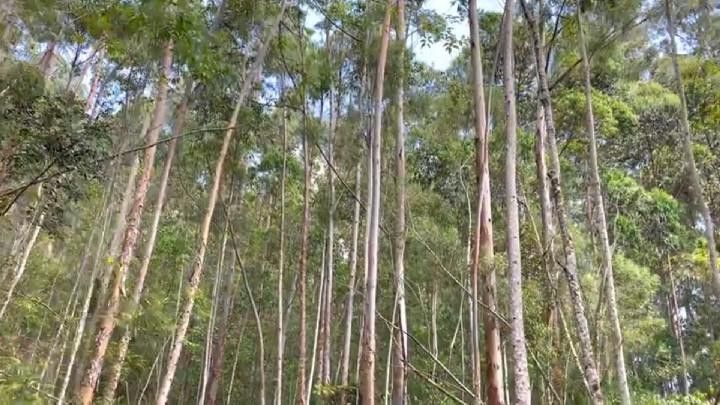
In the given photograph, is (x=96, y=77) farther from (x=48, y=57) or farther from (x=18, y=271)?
(x=18, y=271)

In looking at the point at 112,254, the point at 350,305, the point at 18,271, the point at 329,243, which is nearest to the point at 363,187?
the point at 329,243

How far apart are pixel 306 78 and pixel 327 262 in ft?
9.46

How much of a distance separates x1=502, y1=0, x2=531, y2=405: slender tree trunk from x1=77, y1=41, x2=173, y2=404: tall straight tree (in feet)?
9.95

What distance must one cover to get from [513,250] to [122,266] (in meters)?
3.83

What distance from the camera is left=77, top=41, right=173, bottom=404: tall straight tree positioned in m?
5.53

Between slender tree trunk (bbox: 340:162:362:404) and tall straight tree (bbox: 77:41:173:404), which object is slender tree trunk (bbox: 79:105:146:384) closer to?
tall straight tree (bbox: 77:41:173:404)

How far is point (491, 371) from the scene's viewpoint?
4270 mm

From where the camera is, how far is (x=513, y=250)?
13.6ft

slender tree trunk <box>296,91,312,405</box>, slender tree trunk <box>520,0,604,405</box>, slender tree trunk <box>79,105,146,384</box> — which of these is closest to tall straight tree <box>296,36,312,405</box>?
slender tree trunk <box>296,91,312,405</box>

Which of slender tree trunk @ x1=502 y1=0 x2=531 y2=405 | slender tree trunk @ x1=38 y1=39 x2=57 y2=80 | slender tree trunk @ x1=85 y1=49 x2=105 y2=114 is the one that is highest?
slender tree trunk @ x1=85 y1=49 x2=105 y2=114

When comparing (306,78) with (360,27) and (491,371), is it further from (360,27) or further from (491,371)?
(491,371)

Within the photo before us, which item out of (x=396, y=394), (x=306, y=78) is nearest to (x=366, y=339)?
(x=396, y=394)

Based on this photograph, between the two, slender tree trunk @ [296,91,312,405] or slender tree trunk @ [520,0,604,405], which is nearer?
slender tree trunk @ [520,0,604,405]

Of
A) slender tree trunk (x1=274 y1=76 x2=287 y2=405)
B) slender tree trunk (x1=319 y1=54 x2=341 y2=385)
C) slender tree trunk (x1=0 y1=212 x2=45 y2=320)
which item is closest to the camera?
slender tree trunk (x1=0 y1=212 x2=45 y2=320)
